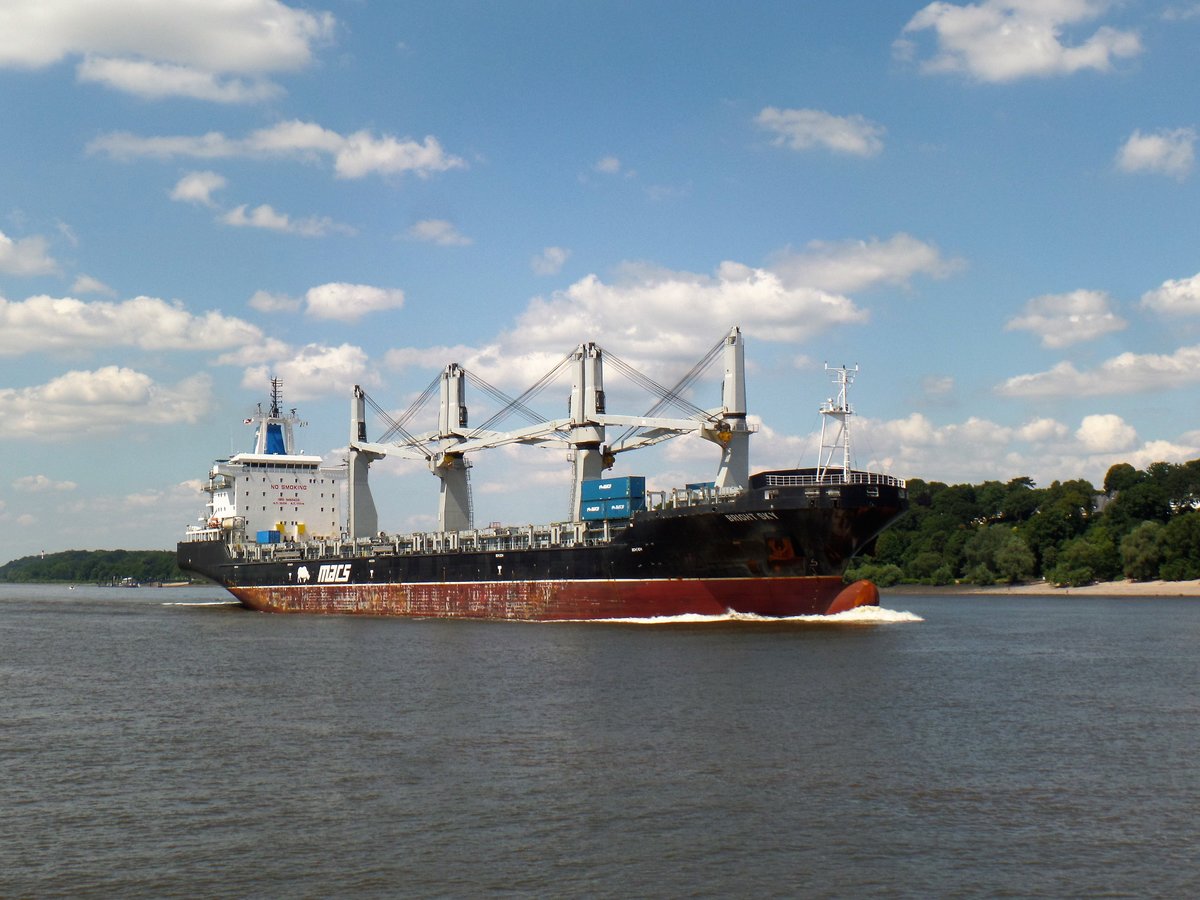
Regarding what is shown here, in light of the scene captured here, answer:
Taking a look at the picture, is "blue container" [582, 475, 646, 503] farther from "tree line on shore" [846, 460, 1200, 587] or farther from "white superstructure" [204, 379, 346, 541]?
"tree line on shore" [846, 460, 1200, 587]

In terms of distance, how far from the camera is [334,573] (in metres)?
53.9

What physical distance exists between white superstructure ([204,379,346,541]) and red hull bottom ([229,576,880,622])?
45.8 ft

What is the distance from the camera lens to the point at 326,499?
65.7 m

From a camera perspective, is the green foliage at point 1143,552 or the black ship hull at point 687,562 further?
the green foliage at point 1143,552

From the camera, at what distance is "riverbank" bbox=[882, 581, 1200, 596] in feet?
247

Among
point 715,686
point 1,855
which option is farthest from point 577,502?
point 1,855

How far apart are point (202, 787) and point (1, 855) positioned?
3114 mm

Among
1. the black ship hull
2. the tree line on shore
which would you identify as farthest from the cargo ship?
the tree line on shore

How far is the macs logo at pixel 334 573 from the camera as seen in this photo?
5322cm

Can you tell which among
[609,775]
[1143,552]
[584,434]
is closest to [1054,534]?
[1143,552]

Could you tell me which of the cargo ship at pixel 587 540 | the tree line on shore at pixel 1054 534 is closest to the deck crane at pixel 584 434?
the cargo ship at pixel 587 540

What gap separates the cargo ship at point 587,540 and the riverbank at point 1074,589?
44.4 m

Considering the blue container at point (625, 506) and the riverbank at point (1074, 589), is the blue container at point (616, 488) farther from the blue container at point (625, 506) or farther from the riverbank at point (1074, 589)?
the riverbank at point (1074, 589)

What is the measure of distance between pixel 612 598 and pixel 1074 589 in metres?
54.8
